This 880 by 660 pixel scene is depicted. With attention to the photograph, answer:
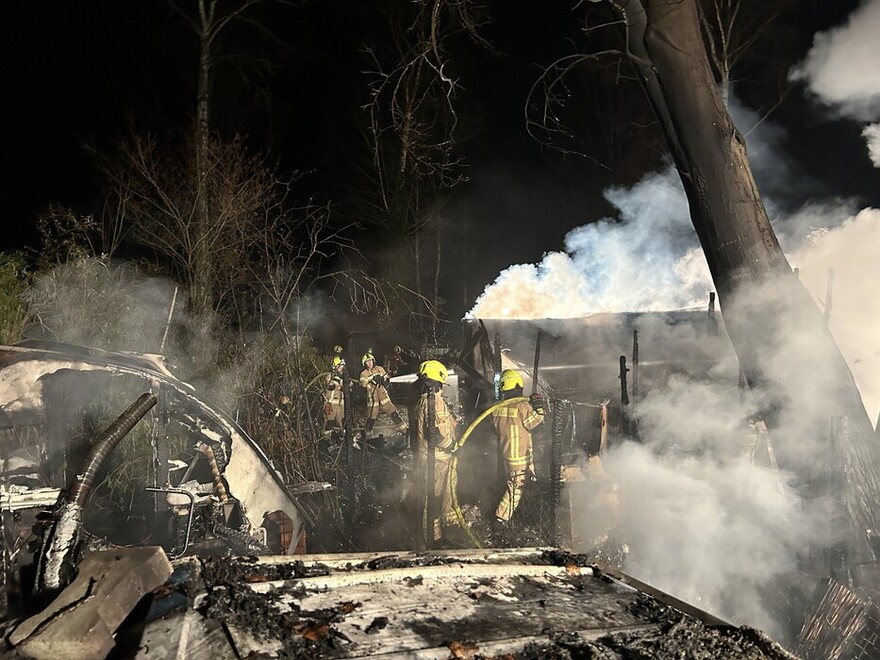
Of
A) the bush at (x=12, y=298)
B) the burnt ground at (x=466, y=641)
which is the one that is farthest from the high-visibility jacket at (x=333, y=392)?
the burnt ground at (x=466, y=641)

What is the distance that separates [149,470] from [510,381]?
4.36 meters

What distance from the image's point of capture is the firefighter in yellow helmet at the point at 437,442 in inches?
303

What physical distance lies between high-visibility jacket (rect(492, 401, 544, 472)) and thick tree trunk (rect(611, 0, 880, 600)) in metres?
2.92

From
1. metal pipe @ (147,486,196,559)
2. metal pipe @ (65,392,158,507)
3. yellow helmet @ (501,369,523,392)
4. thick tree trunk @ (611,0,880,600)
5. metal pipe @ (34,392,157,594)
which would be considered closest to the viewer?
Result: metal pipe @ (34,392,157,594)

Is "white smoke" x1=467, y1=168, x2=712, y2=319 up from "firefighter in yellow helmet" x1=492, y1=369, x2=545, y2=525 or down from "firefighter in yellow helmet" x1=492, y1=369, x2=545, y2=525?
up

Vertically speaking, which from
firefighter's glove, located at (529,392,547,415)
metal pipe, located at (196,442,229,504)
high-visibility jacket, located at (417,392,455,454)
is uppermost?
firefighter's glove, located at (529,392,547,415)

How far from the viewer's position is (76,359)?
525 centimetres

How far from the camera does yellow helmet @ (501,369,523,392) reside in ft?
27.0

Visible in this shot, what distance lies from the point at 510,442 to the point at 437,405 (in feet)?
3.36

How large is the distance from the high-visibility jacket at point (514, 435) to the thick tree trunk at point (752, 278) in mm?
2917

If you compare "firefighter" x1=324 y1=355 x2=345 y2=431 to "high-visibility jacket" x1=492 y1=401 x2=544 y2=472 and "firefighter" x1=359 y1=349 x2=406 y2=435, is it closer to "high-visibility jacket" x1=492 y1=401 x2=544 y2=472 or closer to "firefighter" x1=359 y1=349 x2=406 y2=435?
"firefighter" x1=359 y1=349 x2=406 y2=435

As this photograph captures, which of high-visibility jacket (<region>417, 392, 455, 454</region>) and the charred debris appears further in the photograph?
high-visibility jacket (<region>417, 392, 455, 454</region>)

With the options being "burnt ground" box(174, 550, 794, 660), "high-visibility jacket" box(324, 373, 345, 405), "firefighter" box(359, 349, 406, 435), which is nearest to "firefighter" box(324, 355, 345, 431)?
"high-visibility jacket" box(324, 373, 345, 405)

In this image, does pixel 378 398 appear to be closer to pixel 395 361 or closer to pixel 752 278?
pixel 395 361
